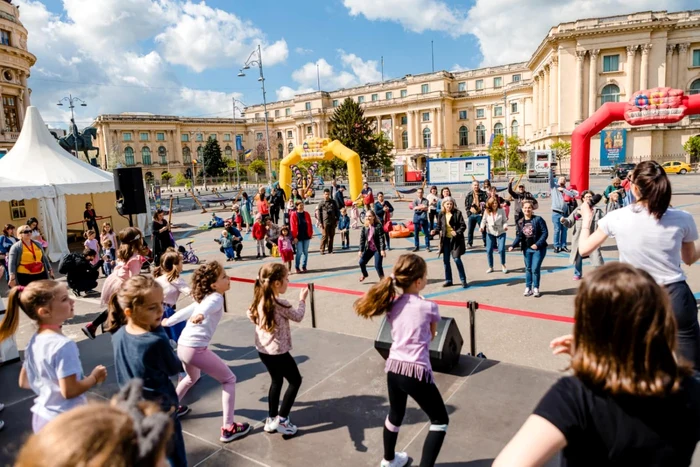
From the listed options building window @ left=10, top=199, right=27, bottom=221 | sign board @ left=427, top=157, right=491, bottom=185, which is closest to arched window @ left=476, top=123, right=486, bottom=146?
sign board @ left=427, top=157, right=491, bottom=185

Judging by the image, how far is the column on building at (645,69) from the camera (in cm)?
5416

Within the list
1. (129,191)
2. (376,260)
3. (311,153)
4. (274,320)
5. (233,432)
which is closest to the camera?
(274,320)

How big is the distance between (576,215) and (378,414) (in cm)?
653

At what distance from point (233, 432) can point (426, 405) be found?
197cm

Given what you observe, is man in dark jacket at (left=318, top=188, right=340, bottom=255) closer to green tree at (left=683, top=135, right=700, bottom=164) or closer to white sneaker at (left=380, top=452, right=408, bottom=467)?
white sneaker at (left=380, top=452, right=408, bottom=467)

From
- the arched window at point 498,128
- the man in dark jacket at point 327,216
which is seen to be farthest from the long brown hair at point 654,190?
the arched window at point 498,128

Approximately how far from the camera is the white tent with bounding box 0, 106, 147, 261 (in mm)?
14414

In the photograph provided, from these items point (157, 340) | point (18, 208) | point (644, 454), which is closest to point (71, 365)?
point (157, 340)

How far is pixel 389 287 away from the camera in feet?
11.2

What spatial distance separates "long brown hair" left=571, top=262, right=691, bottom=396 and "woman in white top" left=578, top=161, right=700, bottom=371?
6.41 ft

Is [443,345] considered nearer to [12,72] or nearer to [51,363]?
[51,363]

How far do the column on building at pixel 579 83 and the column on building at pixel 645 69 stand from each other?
20.8 ft

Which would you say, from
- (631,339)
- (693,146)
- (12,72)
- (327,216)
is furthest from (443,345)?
(12,72)

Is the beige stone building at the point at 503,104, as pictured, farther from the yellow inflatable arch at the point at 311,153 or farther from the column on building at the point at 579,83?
the yellow inflatable arch at the point at 311,153
